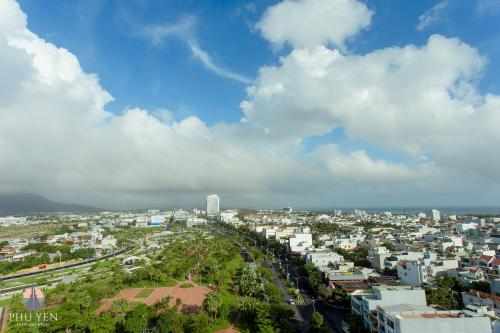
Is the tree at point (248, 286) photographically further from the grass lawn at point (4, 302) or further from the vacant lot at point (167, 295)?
the grass lawn at point (4, 302)

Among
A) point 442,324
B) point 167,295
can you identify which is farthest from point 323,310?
point 167,295

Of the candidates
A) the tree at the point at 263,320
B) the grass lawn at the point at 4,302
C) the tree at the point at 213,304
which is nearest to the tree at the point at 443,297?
the tree at the point at 263,320

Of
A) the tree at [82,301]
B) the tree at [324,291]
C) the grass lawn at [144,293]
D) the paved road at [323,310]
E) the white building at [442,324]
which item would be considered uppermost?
the white building at [442,324]

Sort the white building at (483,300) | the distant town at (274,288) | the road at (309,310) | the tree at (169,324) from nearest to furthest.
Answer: the tree at (169,324) → the distant town at (274,288) → the white building at (483,300) → the road at (309,310)

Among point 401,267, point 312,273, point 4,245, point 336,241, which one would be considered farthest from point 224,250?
point 4,245

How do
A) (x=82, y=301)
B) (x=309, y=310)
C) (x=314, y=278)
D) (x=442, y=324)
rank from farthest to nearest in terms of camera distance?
(x=314, y=278) < (x=309, y=310) < (x=82, y=301) < (x=442, y=324)

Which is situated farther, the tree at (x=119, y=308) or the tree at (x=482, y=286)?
the tree at (x=482, y=286)

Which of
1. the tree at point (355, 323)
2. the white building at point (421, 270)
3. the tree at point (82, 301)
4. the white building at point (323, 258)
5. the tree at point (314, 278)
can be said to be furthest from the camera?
the white building at point (323, 258)

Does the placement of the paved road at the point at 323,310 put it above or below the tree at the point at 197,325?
below

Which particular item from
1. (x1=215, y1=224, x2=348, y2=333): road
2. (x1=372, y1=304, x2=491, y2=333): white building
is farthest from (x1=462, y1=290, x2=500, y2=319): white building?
(x1=215, y1=224, x2=348, y2=333): road

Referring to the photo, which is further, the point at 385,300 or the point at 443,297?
the point at 443,297

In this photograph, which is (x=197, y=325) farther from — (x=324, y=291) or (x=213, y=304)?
(x=324, y=291)

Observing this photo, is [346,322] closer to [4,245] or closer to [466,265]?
[466,265]

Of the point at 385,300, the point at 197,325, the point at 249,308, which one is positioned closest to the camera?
the point at 197,325
